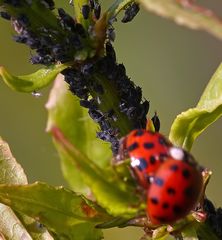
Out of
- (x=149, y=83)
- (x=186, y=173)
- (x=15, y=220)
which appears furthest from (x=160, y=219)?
(x=149, y=83)

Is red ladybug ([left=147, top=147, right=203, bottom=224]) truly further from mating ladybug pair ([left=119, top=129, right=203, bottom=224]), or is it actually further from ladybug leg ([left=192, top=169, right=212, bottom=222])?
ladybug leg ([left=192, top=169, right=212, bottom=222])

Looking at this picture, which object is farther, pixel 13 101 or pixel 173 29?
pixel 173 29

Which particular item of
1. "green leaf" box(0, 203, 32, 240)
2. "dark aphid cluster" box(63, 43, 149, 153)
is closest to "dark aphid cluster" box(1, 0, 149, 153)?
"dark aphid cluster" box(63, 43, 149, 153)

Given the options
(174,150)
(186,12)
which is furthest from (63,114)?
(186,12)

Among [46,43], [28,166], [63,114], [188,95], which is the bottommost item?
[28,166]

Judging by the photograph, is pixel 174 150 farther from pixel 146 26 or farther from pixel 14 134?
pixel 146 26

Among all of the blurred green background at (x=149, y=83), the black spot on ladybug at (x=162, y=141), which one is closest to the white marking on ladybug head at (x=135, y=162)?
the black spot on ladybug at (x=162, y=141)

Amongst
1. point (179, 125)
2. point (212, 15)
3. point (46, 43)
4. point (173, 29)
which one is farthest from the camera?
point (173, 29)

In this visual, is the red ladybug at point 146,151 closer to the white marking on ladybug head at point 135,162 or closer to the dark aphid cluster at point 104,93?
the white marking on ladybug head at point 135,162
